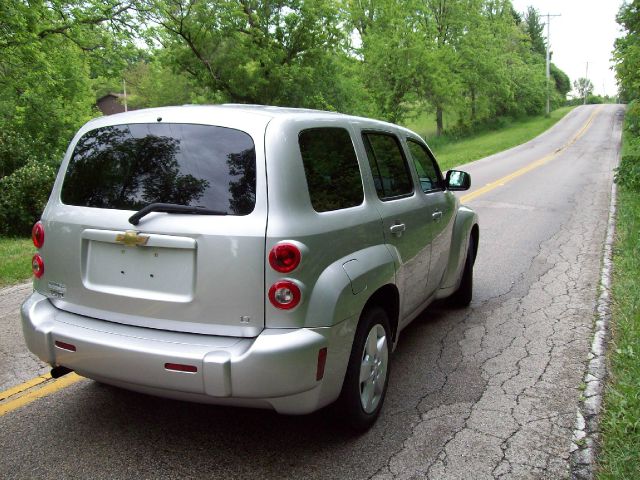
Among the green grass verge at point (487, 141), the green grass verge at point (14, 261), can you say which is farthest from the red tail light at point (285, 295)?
the green grass verge at point (487, 141)

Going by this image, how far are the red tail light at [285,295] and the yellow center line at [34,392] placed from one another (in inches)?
78.9

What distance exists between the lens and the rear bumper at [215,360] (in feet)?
8.32

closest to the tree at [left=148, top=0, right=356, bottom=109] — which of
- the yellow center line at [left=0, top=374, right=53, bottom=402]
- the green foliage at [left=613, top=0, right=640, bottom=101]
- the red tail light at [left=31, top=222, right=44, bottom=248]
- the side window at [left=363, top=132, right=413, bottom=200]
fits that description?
Result: the green foliage at [left=613, top=0, right=640, bottom=101]

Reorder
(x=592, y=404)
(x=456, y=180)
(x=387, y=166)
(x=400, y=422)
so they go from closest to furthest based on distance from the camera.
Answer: (x=400, y=422) → (x=592, y=404) → (x=387, y=166) → (x=456, y=180)

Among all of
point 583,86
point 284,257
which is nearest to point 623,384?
point 284,257

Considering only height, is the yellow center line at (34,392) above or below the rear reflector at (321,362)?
below

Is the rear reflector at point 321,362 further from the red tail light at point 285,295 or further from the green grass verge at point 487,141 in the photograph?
the green grass verge at point 487,141

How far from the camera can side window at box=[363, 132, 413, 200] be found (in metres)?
3.62

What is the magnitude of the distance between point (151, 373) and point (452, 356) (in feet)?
8.52

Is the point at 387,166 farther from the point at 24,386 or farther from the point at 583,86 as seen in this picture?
the point at 583,86

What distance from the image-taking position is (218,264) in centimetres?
262

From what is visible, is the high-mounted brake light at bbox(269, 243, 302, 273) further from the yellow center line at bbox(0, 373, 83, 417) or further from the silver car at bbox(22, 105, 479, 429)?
the yellow center line at bbox(0, 373, 83, 417)

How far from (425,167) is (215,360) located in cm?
279

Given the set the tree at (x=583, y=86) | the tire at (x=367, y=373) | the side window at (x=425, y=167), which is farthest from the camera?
the tree at (x=583, y=86)
